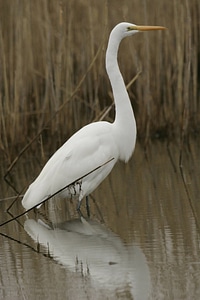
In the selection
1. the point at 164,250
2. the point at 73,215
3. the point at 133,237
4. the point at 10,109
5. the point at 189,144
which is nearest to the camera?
the point at 164,250

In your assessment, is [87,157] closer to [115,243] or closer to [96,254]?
[115,243]

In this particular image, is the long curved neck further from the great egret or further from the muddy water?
the muddy water

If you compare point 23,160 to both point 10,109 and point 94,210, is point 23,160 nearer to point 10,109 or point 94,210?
point 10,109

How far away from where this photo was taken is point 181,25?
804 centimetres

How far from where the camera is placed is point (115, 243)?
4641 millimetres

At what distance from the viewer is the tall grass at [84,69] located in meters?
7.71

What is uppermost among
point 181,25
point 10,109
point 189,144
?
point 181,25

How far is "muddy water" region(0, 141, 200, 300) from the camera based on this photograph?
3752 mm

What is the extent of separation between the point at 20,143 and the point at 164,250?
3692 millimetres

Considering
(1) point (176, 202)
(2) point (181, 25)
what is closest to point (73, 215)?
(1) point (176, 202)

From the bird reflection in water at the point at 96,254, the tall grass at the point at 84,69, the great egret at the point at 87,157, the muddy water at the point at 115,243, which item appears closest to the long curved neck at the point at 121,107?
the great egret at the point at 87,157

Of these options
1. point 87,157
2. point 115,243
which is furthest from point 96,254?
point 87,157

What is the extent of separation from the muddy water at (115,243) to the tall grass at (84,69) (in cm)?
104

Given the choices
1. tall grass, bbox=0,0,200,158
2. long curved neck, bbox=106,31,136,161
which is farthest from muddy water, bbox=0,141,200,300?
tall grass, bbox=0,0,200,158
